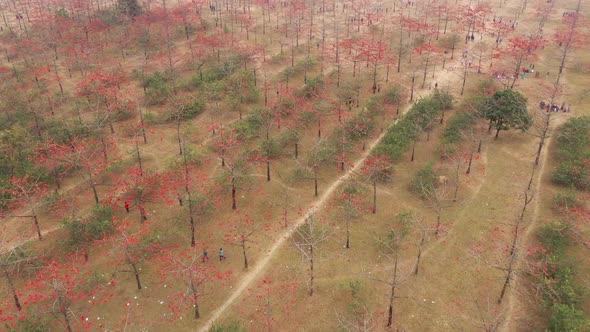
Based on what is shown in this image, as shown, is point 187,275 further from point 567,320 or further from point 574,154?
point 574,154

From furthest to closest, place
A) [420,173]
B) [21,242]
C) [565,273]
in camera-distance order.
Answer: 1. [420,173]
2. [21,242]
3. [565,273]

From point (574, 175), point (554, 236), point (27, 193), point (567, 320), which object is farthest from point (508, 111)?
point (27, 193)

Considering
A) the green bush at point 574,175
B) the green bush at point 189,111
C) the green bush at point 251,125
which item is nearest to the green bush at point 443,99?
the green bush at point 574,175

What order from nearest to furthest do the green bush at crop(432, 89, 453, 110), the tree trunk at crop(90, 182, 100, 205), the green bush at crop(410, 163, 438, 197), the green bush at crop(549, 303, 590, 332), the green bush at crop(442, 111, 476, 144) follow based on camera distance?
the green bush at crop(549, 303, 590, 332) < the tree trunk at crop(90, 182, 100, 205) < the green bush at crop(410, 163, 438, 197) < the green bush at crop(442, 111, 476, 144) < the green bush at crop(432, 89, 453, 110)

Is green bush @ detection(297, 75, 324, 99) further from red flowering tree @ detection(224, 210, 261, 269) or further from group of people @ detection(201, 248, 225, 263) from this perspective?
group of people @ detection(201, 248, 225, 263)

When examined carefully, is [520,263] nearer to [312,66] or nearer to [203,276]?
[203,276]

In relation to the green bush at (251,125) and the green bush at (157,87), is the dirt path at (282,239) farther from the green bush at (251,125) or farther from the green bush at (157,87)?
the green bush at (157,87)

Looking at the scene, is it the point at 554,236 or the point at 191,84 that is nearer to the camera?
the point at 554,236

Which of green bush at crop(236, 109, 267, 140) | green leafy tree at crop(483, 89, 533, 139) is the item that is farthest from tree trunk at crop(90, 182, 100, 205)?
green leafy tree at crop(483, 89, 533, 139)

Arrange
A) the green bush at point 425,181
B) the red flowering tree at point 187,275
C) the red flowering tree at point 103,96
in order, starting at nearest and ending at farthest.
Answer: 1. the red flowering tree at point 187,275
2. the green bush at point 425,181
3. the red flowering tree at point 103,96

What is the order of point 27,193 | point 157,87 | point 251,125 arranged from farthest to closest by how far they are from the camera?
point 157,87, point 251,125, point 27,193

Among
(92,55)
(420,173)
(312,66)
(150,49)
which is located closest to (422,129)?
(420,173)
